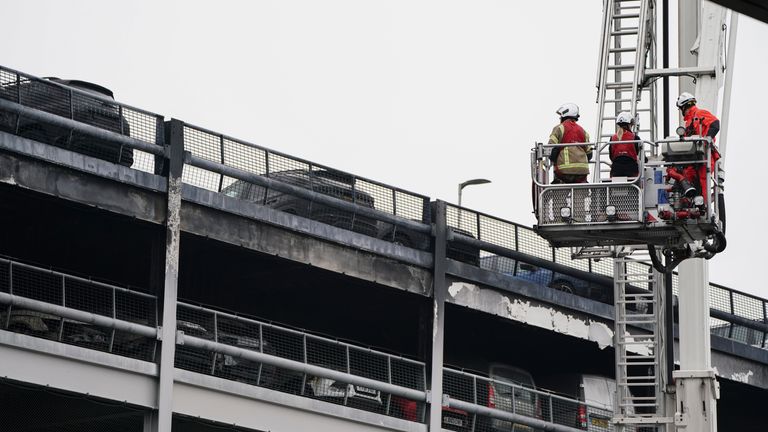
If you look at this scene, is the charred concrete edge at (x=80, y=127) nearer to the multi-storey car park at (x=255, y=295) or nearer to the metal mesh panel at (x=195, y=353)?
the multi-storey car park at (x=255, y=295)

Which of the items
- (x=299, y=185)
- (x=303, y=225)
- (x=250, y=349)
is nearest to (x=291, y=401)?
(x=250, y=349)

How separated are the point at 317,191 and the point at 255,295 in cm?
388

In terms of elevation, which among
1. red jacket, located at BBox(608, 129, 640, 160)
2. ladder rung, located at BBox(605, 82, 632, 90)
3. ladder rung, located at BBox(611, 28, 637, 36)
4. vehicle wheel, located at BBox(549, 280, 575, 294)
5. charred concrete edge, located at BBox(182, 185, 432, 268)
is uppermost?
ladder rung, located at BBox(611, 28, 637, 36)

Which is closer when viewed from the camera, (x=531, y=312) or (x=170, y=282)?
(x=170, y=282)

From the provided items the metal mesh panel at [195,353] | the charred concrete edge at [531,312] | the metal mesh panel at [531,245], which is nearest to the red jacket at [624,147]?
the metal mesh panel at [195,353]

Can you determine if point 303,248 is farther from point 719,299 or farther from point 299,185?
point 719,299

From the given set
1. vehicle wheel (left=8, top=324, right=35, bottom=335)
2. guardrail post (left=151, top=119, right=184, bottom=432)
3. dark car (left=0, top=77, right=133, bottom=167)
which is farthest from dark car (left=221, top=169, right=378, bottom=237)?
vehicle wheel (left=8, top=324, right=35, bottom=335)

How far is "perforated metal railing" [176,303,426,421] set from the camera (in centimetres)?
2469

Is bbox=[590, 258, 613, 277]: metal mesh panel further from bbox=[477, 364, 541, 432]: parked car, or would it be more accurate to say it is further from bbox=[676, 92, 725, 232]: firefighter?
bbox=[676, 92, 725, 232]: firefighter

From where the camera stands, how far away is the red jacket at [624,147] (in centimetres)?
1875

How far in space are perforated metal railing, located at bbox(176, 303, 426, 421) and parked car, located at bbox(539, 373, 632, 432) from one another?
4031 mm

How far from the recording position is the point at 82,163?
2322 centimetres

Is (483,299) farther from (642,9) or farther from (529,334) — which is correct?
(642,9)

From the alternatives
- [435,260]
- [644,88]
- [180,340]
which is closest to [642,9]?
[644,88]
